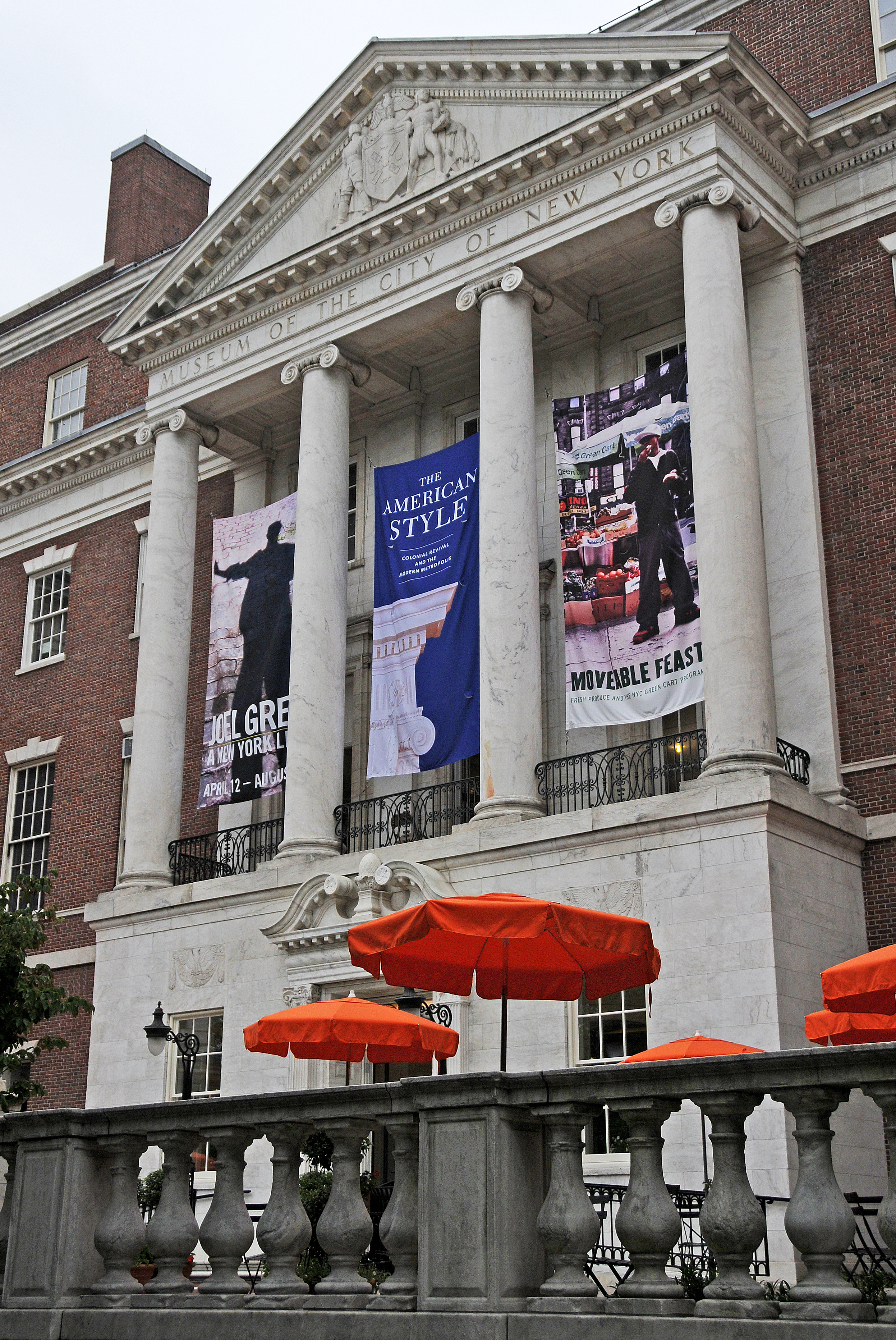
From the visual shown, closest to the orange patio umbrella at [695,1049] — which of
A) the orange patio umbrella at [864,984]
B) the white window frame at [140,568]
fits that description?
the orange patio umbrella at [864,984]

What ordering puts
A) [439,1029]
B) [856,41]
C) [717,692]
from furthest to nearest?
[856,41]
[717,692]
[439,1029]

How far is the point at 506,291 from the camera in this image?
2398 cm

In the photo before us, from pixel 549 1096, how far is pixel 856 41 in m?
21.5

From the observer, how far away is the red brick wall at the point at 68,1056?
29.0 m

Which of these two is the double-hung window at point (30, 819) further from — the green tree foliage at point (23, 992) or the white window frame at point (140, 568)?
the green tree foliage at point (23, 992)

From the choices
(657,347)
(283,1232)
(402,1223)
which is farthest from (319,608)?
(402,1223)

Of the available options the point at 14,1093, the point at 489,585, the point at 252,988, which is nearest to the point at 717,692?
the point at 489,585

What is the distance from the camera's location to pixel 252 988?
77.4ft

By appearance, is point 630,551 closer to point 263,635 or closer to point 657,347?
point 657,347

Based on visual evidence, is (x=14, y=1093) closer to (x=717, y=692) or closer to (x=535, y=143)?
(x=717, y=692)

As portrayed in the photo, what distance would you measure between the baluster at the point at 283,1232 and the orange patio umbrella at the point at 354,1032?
5570 millimetres

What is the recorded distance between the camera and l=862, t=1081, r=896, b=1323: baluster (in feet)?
21.6

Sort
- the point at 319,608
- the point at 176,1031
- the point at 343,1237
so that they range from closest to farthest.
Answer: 1. the point at 343,1237
2. the point at 176,1031
3. the point at 319,608

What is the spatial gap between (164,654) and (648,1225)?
68.4ft
